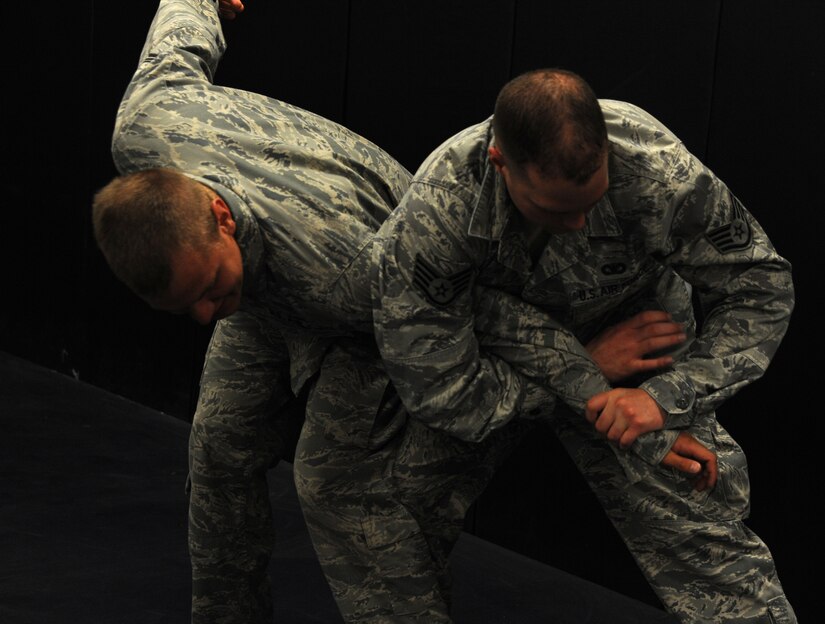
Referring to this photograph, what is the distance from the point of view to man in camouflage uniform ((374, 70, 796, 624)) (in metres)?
2.39

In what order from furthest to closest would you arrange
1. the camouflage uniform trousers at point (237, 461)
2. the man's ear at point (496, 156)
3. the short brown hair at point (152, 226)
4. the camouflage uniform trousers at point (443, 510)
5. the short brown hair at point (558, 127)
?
the camouflage uniform trousers at point (237, 461) → the camouflage uniform trousers at point (443, 510) → the short brown hair at point (152, 226) → the man's ear at point (496, 156) → the short brown hair at point (558, 127)

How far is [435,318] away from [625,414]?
393 mm

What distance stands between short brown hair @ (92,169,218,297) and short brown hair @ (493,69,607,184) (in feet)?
2.03

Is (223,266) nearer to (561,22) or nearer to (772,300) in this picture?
(772,300)

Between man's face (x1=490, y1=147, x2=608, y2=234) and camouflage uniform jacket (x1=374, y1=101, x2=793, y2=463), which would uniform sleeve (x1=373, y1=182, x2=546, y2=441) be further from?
man's face (x1=490, y1=147, x2=608, y2=234)

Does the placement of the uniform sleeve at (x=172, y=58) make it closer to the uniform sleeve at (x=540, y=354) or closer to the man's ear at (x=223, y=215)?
the man's ear at (x=223, y=215)

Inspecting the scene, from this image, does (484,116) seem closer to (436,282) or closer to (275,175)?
(275,175)

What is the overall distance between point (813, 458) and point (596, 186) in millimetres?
1389


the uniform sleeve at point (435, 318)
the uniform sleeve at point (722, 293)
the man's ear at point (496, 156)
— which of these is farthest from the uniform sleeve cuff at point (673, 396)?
the man's ear at point (496, 156)

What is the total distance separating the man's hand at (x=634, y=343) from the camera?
2559 millimetres

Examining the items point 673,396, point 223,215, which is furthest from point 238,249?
point 673,396

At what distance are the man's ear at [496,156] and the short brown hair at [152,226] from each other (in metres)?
0.54

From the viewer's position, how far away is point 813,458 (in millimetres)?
3285

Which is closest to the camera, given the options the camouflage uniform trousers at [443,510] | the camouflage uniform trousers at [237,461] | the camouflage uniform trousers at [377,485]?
the camouflage uniform trousers at [443,510]
